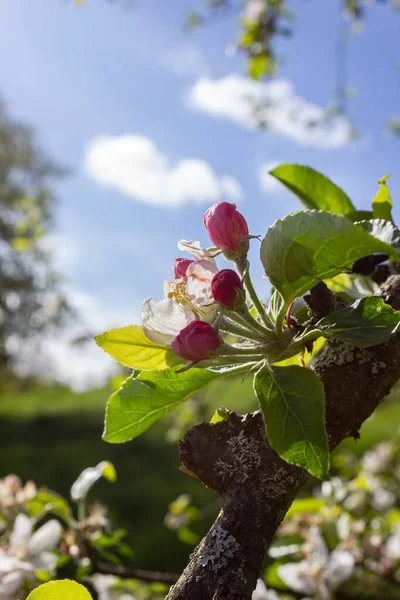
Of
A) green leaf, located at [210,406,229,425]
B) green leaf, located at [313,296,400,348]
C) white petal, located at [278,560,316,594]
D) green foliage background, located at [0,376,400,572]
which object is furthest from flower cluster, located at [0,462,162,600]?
green foliage background, located at [0,376,400,572]

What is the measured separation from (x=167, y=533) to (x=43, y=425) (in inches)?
269

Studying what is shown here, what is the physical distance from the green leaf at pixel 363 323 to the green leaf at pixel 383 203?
0.25 m

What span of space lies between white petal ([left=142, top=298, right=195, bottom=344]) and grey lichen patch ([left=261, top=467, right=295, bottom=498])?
7.0 inches

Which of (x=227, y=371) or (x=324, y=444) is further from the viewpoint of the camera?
(x=227, y=371)

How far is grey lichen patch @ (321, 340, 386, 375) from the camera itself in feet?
2.19

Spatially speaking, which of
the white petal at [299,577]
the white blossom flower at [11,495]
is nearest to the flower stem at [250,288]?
the white petal at [299,577]

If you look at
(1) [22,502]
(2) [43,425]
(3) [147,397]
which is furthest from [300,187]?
(2) [43,425]

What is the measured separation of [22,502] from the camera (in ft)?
4.82

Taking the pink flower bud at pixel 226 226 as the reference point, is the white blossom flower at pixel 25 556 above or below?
below

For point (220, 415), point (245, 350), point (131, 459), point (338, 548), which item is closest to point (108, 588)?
point (338, 548)

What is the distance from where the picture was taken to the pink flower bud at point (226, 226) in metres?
0.64

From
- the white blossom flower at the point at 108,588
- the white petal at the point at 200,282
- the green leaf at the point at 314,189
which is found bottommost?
the white blossom flower at the point at 108,588

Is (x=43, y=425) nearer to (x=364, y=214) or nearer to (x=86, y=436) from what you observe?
(x=86, y=436)

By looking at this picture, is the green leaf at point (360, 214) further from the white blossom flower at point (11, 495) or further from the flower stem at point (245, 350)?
the white blossom flower at point (11, 495)
